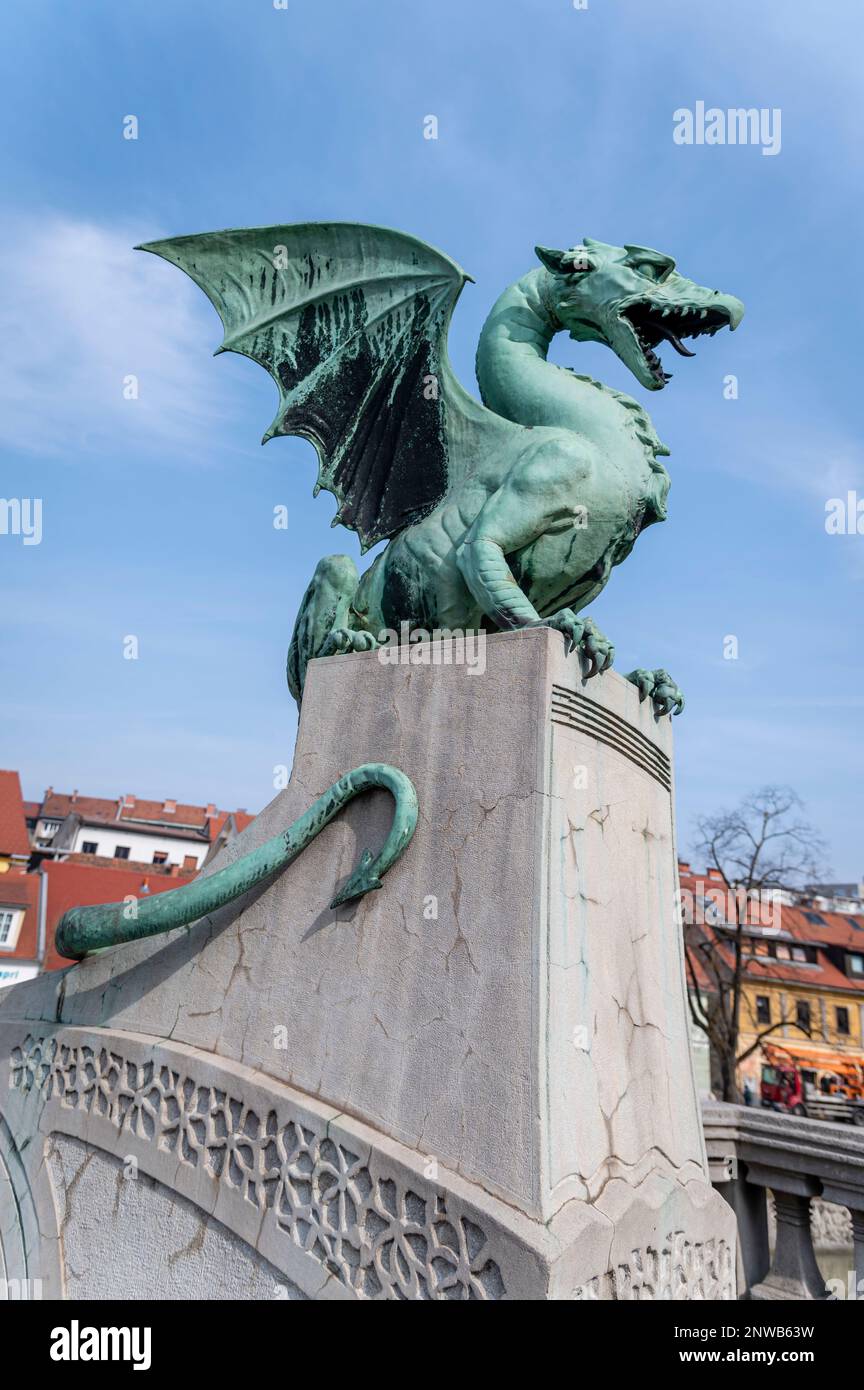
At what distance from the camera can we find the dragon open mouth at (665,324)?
4.35 meters

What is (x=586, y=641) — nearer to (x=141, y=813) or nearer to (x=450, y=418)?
(x=450, y=418)

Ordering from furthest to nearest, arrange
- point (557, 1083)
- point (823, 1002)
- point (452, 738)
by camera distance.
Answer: point (823, 1002) → point (452, 738) → point (557, 1083)

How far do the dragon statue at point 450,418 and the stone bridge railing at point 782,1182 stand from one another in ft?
6.94

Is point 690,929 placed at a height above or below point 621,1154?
above

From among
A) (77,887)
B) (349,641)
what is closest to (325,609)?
(349,641)

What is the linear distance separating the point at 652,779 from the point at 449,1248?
6.68 ft

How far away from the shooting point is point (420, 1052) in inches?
117

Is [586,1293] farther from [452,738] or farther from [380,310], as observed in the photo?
[380,310]

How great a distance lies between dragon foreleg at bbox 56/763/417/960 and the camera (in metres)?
3.31

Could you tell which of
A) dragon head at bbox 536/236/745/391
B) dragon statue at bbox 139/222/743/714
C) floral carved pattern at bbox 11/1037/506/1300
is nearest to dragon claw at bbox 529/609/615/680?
dragon statue at bbox 139/222/743/714

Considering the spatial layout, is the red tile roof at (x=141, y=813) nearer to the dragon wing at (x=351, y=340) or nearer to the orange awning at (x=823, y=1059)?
the orange awning at (x=823, y=1059)
